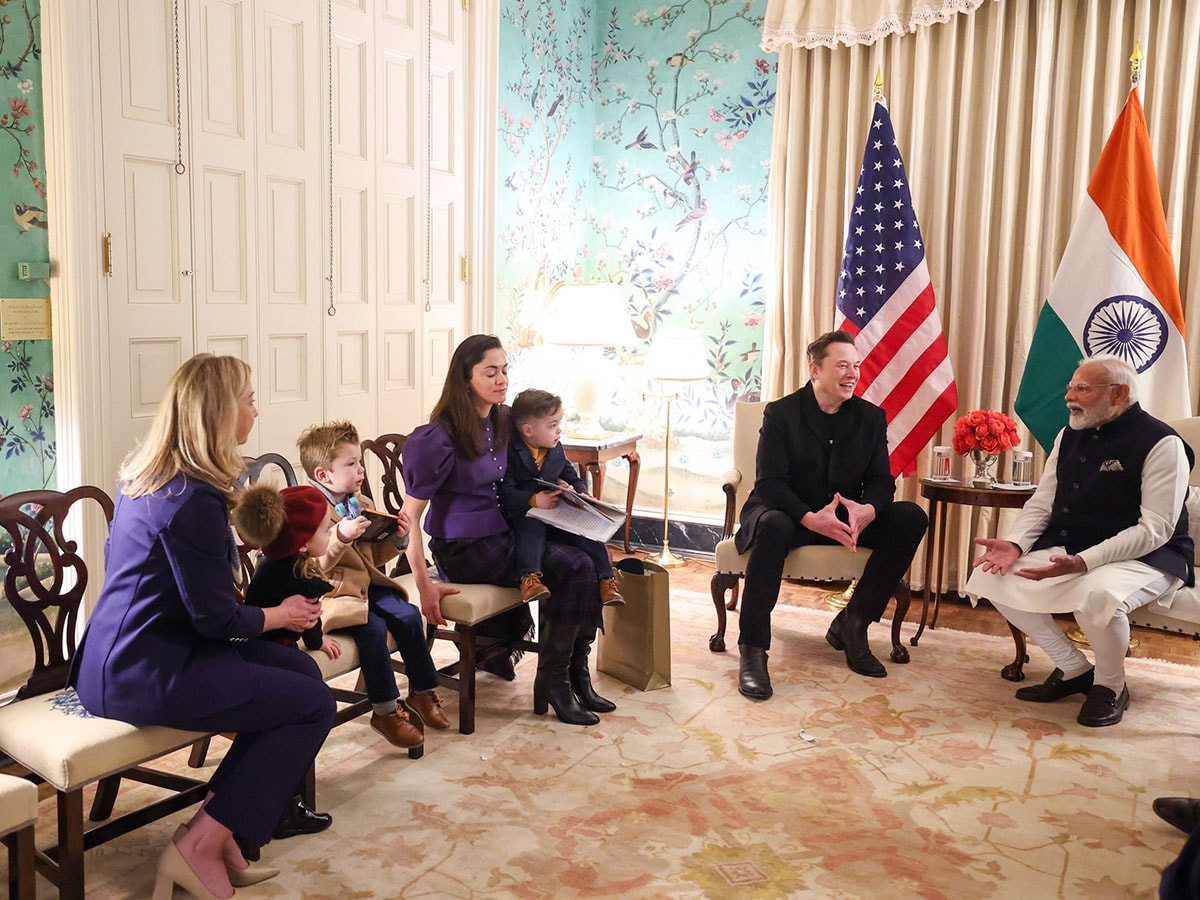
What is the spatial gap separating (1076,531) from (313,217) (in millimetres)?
2892

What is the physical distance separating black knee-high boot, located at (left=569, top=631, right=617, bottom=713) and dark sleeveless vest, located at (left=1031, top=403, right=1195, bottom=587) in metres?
1.64

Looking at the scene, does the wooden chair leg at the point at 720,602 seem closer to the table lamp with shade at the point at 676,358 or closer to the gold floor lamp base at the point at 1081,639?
the table lamp with shade at the point at 676,358

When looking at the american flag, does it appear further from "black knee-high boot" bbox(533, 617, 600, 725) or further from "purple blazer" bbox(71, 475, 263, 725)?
"purple blazer" bbox(71, 475, 263, 725)

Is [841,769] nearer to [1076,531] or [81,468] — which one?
[1076,531]

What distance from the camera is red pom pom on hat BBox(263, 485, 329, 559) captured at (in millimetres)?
2510

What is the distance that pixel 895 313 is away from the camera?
468 cm

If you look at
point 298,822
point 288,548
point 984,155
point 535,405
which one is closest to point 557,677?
point 535,405

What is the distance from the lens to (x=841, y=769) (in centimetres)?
307

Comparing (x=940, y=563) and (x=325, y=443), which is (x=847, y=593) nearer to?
(x=940, y=563)

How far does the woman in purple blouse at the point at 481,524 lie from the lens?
132 inches

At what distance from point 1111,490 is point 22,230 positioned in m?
3.41

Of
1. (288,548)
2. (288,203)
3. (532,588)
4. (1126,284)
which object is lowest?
(532,588)

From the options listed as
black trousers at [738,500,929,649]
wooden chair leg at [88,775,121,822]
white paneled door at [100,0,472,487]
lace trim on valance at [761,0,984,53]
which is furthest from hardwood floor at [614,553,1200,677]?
lace trim on valance at [761,0,984,53]

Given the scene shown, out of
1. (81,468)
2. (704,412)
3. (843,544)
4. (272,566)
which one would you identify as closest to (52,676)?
(272,566)
